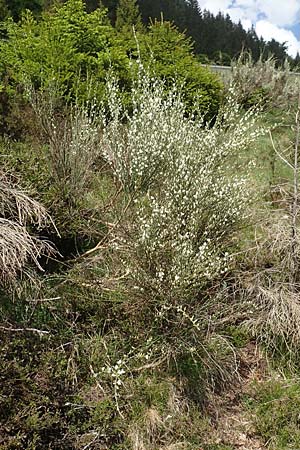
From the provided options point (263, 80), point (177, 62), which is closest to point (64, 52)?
point (177, 62)

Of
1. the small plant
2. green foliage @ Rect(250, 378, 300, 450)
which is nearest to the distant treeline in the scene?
the small plant

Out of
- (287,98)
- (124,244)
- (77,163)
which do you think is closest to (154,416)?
(124,244)

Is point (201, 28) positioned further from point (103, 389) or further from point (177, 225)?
point (103, 389)

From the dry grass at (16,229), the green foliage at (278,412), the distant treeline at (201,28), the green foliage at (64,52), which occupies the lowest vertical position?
the green foliage at (278,412)

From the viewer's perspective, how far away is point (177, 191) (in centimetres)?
380

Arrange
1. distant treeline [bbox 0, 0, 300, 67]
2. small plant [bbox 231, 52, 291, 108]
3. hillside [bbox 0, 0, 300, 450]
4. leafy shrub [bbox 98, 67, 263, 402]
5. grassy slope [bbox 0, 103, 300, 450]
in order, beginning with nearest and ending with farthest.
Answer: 1. grassy slope [bbox 0, 103, 300, 450]
2. hillside [bbox 0, 0, 300, 450]
3. leafy shrub [bbox 98, 67, 263, 402]
4. small plant [bbox 231, 52, 291, 108]
5. distant treeline [bbox 0, 0, 300, 67]

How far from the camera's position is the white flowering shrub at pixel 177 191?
3.52 meters

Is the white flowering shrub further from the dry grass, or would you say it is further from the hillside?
the dry grass

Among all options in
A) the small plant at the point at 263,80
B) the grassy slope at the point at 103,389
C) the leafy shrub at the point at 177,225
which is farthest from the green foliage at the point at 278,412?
the small plant at the point at 263,80

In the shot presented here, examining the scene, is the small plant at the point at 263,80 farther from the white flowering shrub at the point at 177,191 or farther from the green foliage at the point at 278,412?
the green foliage at the point at 278,412

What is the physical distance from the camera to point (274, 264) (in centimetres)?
423

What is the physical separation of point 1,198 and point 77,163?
1127mm

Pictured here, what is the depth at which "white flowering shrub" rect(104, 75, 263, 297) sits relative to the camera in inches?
138

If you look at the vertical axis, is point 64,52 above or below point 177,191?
above
